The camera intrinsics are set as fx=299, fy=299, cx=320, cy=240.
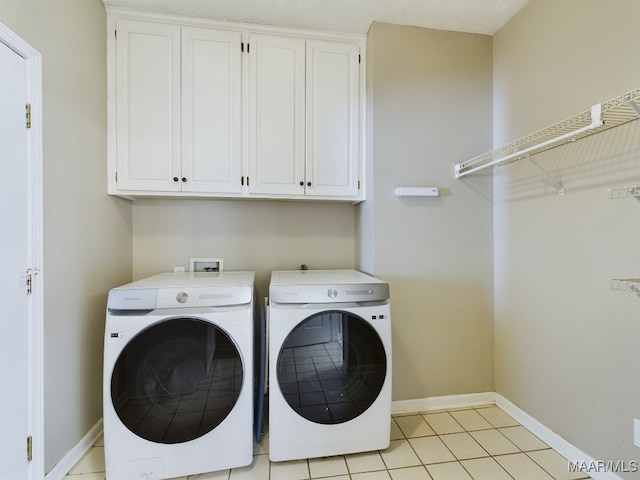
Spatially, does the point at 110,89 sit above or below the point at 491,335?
above

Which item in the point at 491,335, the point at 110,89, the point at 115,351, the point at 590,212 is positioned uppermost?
the point at 110,89

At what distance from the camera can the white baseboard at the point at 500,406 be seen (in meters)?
1.48

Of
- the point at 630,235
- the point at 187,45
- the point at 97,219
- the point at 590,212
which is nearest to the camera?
the point at 630,235

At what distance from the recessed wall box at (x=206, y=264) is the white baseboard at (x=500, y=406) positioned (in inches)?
57.9

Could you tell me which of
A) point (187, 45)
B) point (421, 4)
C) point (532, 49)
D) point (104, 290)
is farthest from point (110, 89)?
point (532, 49)

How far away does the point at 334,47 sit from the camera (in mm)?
1961

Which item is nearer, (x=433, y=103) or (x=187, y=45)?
(x=187, y=45)

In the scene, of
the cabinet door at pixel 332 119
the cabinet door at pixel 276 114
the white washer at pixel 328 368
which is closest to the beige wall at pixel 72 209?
the cabinet door at pixel 276 114

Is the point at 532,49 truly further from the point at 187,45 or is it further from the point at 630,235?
the point at 187,45

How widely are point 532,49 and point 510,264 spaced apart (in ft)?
4.10

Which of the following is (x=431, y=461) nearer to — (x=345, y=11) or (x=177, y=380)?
(x=177, y=380)

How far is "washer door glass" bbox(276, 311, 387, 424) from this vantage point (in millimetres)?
1428

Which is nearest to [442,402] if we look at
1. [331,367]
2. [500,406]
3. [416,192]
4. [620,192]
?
[500,406]

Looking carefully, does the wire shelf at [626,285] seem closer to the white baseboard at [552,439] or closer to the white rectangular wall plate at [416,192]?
the white baseboard at [552,439]
